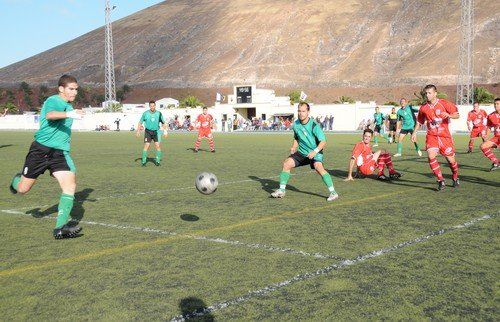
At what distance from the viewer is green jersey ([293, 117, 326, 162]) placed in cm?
994

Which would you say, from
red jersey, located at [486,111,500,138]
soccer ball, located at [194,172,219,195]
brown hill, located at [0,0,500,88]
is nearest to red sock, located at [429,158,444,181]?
red jersey, located at [486,111,500,138]

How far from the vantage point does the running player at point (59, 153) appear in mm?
6945

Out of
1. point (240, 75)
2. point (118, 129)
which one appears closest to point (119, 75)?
point (240, 75)

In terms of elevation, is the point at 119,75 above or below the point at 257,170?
above

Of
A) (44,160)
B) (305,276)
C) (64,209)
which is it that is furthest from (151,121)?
(305,276)

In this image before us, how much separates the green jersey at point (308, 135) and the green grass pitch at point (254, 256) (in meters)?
0.91

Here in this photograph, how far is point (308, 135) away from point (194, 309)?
5.97 metres

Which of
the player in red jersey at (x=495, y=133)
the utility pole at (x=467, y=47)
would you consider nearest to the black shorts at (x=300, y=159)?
the player in red jersey at (x=495, y=133)

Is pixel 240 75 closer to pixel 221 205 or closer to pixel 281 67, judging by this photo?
pixel 281 67

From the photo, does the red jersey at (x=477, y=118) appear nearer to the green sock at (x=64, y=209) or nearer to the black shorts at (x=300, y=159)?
the black shorts at (x=300, y=159)

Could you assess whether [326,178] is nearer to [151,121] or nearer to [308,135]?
[308,135]

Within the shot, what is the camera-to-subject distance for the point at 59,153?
7.21 meters

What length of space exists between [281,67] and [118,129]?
4117 inches

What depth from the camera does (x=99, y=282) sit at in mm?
5207
